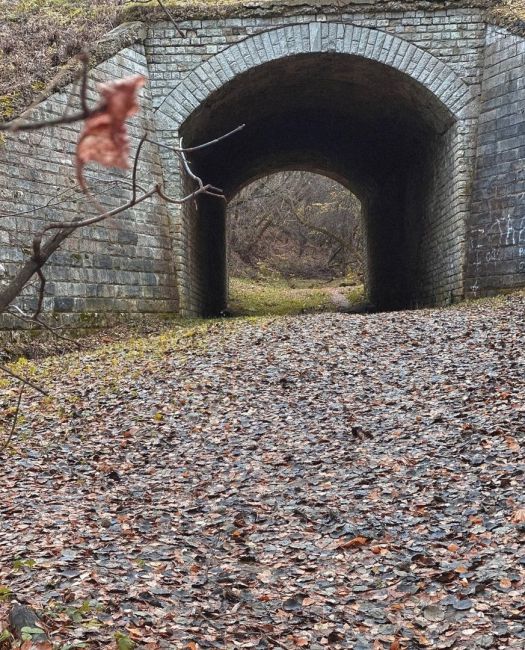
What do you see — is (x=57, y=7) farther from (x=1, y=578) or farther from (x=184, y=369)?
(x=1, y=578)

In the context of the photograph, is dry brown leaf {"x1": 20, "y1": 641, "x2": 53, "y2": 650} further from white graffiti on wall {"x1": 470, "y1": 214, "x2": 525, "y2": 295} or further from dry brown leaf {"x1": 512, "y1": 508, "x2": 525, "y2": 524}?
white graffiti on wall {"x1": 470, "y1": 214, "x2": 525, "y2": 295}

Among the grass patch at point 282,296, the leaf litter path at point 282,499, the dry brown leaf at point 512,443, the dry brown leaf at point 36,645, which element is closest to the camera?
the dry brown leaf at point 36,645

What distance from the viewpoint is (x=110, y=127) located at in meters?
0.94

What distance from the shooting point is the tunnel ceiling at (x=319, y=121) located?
1228 centimetres

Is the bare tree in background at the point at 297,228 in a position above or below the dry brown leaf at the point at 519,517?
above

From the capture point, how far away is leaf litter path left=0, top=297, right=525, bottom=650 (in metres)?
3.44

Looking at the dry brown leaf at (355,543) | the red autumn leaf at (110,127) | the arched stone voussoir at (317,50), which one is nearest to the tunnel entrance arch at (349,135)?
the arched stone voussoir at (317,50)

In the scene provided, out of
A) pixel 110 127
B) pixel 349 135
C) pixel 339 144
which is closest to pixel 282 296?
pixel 339 144

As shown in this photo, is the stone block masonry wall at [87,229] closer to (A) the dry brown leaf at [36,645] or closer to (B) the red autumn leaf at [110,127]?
(A) the dry brown leaf at [36,645]

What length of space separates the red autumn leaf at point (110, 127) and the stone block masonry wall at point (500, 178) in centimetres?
1125

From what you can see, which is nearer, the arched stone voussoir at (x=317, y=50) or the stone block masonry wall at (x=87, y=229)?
the stone block masonry wall at (x=87, y=229)

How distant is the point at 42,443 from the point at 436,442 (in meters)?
3.74

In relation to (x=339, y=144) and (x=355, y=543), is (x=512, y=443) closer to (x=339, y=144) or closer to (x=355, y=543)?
(x=355, y=543)

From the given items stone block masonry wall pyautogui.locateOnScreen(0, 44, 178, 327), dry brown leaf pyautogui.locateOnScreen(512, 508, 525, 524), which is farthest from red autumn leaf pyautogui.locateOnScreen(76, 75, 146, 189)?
stone block masonry wall pyautogui.locateOnScreen(0, 44, 178, 327)
